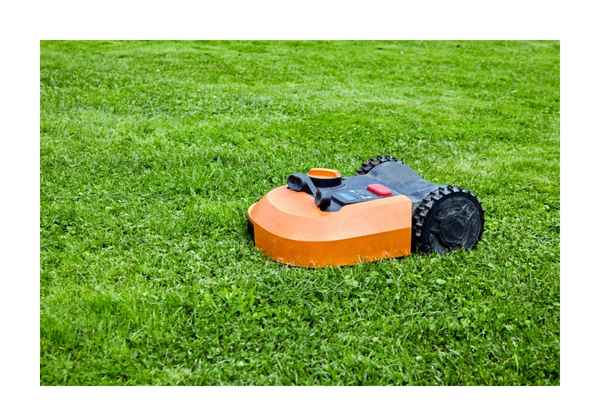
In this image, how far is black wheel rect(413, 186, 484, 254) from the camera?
3.50 m

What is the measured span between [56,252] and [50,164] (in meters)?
1.63

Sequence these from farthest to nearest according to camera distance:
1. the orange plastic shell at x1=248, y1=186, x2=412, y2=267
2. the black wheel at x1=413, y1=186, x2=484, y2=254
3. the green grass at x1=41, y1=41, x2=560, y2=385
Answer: the black wheel at x1=413, y1=186, x2=484, y2=254
the orange plastic shell at x1=248, y1=186, x2=412, y2=267
the green grass at x1=41, y1=41, x2=560, y2=385

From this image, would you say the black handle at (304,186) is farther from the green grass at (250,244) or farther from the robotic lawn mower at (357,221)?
the green grass at (250,244)

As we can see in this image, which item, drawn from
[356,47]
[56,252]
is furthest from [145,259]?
[356,47]

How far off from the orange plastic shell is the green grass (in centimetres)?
8

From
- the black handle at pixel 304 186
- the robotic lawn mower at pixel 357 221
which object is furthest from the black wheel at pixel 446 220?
the black handle at pixel 304 186

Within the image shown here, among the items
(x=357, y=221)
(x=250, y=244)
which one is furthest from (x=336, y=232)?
(x=250, y=244)

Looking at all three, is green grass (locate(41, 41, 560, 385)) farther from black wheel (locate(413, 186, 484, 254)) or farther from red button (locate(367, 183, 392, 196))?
red button (locate(367, 183, 392, 196))

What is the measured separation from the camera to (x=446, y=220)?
11.6ft

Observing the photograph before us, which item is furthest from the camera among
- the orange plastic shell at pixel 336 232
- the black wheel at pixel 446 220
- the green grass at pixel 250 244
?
the black wheel at pixel 446 220

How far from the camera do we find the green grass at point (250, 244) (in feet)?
9.20

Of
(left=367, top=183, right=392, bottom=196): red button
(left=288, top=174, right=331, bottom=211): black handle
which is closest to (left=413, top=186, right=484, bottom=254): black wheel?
(left=367, top=183, right=392, bottom=196): red button

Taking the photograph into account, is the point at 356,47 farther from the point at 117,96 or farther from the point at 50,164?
the point at 50,164

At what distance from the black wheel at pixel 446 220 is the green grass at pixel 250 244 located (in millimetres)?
85
